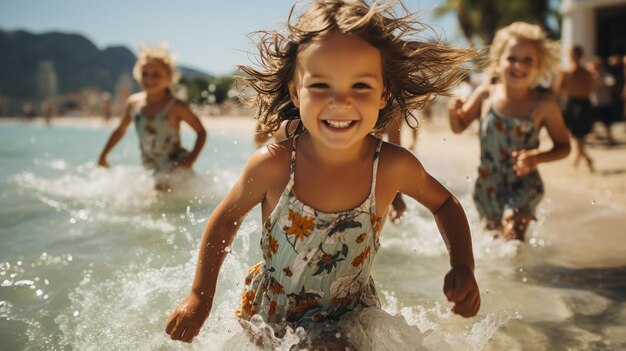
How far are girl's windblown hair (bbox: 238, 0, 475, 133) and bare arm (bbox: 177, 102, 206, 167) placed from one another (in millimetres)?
3091

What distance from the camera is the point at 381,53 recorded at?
7.06ft

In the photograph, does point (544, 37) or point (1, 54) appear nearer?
point (544, 37)

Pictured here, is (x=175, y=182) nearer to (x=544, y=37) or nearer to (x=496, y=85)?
(x=496, y=85)

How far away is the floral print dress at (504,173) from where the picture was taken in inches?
167

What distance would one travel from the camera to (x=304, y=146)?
2.30 meters

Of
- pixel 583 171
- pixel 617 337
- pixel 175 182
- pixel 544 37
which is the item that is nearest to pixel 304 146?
pixel 617 337

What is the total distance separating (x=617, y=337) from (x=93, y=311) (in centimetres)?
264

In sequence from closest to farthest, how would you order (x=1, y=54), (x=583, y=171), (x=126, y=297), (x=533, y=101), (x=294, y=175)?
(x=294, y=175)
(x=126, y=297)
(x=533, y=101)
(x=583, y=171)
(x=1, y=54)

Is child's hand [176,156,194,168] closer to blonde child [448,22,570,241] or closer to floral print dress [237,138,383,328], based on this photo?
blonde child [448,22,570,241]

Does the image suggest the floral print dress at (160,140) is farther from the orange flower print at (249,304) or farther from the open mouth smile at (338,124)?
the open mouth smile at (338,124)

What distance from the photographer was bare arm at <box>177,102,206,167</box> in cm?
559

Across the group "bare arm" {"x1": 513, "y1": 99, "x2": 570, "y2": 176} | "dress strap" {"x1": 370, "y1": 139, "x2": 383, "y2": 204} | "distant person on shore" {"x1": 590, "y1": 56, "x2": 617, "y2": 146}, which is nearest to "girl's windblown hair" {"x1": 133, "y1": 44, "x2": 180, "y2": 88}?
"bare arm" {"x1": 513, "y1": 99, "x2": 570, "y2": 176}

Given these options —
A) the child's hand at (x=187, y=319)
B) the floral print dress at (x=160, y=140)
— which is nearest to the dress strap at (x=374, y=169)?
the child's hand at (x=187, y=319)

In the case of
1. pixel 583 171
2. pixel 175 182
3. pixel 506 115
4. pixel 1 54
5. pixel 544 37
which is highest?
pixel 544 37
